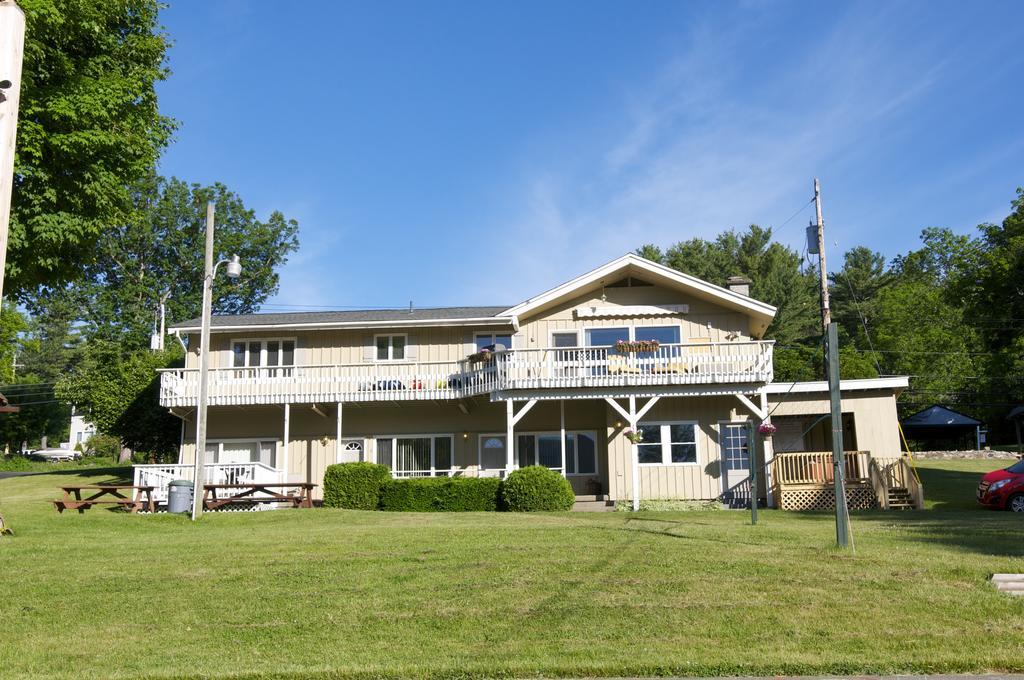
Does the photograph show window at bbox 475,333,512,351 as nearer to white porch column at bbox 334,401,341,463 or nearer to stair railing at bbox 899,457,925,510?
white porch column at bbox 334,401,341,463

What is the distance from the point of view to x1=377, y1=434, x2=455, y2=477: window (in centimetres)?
2758

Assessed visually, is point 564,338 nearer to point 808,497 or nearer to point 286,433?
point 808,497

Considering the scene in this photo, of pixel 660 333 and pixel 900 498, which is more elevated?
pixel 660 333

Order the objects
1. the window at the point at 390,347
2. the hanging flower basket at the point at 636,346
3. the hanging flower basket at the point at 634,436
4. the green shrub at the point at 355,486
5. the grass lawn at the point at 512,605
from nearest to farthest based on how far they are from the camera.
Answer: the grass lawn at the point at 512,605
the green shrub at the point at 355,486
the hanging flower basket at the point at 634,436
the hanging flower basket at the point at 636,346
the window at the point at 390,347

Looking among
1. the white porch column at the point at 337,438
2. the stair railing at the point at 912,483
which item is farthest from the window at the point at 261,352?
the stair railing at the point at 912,483

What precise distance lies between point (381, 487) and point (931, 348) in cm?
4178

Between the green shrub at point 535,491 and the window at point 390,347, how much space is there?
7872mm

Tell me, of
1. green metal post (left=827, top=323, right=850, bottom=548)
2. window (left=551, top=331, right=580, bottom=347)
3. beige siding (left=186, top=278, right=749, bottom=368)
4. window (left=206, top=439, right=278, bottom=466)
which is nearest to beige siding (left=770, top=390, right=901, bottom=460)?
beige siding (left=186, top=278, right=749, bottom=368)

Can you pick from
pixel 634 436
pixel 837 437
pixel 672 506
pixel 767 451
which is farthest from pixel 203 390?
pixel 767 451

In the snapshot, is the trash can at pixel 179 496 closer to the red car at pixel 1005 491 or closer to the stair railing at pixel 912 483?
the stair railing at pixel 912 483

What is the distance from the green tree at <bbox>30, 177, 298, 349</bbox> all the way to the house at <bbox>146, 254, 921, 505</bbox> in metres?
24.1

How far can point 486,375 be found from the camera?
25.0 m

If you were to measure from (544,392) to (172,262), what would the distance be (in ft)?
119

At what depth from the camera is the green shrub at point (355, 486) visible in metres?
22.8
